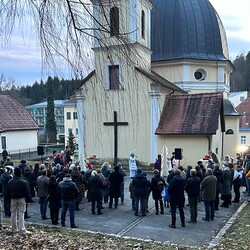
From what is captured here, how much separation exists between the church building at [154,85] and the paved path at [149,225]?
2640mm

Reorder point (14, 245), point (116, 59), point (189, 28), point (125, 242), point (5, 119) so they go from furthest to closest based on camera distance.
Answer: point (5, 119) → point (189, 28) → point (125, 242) → point (14, 245) → point (116, 59)

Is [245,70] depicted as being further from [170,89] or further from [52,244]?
[52,244]

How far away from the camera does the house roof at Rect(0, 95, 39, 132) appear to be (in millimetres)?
34750

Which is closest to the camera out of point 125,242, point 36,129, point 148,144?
point 125,242

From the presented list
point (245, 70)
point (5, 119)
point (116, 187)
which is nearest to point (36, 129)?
point (5, 119)

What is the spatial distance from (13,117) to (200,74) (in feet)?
72.6

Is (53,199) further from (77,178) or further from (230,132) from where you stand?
(230,132)

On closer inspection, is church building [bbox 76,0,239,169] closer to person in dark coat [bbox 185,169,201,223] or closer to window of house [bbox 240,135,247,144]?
person in dark coat [bbox 185,169,201,223]

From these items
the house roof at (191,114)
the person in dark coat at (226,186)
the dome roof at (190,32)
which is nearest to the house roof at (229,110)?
the dome roof at (190,32)

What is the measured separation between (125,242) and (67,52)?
5322 millimetres

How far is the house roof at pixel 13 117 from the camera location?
34.8 meters

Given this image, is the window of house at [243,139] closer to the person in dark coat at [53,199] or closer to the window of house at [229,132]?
the window of house at [229,132]

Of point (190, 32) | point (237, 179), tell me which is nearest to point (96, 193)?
point (237, 179)

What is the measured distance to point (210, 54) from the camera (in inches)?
1121
